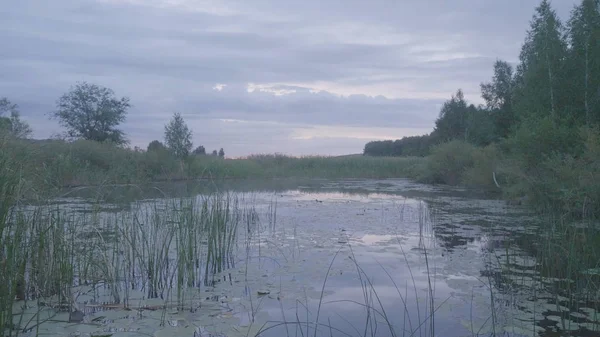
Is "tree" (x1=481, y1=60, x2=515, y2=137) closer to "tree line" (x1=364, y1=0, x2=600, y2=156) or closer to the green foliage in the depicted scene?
"tree line" (x1=364, y1=0, x2=600, y2=156)

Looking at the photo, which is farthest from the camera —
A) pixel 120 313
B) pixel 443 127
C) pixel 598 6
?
pixel 443 127

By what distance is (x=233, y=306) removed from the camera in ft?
15.7

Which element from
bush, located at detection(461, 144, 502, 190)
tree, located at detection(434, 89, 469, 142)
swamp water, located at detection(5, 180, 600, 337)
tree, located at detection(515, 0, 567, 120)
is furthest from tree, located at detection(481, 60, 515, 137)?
swamp water, located at detection(5, 180, 600, 337)

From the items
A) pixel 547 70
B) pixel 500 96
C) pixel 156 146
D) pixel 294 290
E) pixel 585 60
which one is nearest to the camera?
pixel 294 290

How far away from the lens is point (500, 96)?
38.4 m

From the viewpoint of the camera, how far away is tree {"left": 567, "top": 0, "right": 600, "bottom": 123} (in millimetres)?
18422

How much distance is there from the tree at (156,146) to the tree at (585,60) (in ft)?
62.7

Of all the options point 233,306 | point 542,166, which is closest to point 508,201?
point 542,166

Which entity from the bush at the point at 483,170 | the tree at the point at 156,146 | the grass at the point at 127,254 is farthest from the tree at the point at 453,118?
the grass at the point at 127,254

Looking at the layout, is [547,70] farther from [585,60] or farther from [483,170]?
[483,170]

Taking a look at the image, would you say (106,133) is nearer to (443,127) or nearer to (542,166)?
(542,166)

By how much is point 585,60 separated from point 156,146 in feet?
67.2

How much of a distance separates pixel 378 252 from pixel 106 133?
31.4m

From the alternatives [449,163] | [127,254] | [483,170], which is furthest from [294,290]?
[449,163]
